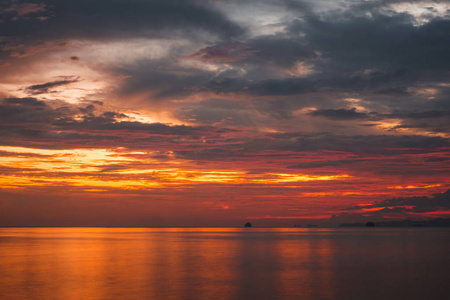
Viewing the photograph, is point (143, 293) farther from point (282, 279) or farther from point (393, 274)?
point (393, 274)

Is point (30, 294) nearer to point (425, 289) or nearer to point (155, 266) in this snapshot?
point (155, 266)

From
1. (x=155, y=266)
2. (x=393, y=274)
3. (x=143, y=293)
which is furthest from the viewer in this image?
(x=155, y=266)

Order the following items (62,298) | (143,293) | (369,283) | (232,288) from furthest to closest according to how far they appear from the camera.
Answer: (369,283) → (232,288) → (143,293) → (62,298)

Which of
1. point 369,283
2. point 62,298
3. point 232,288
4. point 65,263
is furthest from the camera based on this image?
point 65,263

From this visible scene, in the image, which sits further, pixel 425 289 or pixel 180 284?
A: pixel 180 284

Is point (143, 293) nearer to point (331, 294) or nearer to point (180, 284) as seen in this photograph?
point (180, 284)

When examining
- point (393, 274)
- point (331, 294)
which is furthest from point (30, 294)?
point (393, 274)

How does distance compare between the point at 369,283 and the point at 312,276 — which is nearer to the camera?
the point at 369,283

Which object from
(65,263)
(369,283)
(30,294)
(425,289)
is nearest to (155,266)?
(65,263)

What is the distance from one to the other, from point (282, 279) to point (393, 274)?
11964 millimetres

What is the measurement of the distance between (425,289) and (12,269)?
1608 inches

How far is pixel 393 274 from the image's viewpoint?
157ft

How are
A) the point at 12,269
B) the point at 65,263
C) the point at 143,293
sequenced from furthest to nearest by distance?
1. the point at 65,263
2. the point at 12,269
3. the point at 143,293

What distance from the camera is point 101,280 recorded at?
139ft
